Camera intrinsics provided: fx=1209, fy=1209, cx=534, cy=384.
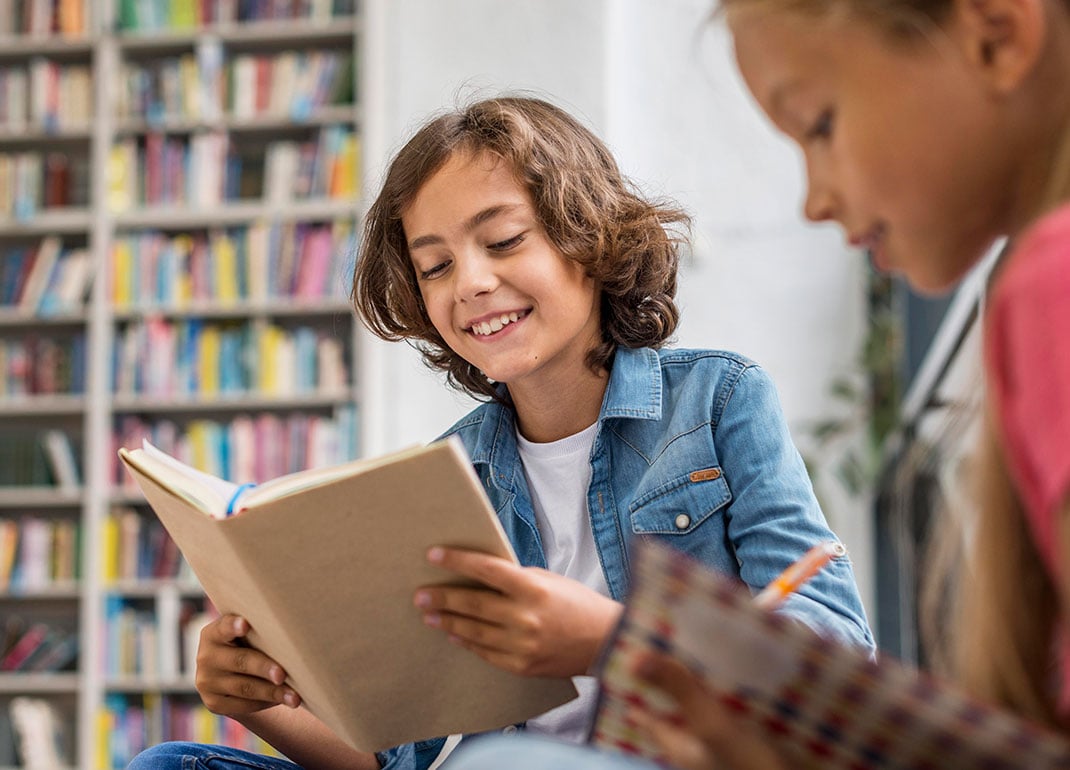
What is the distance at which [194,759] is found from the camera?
1162mm

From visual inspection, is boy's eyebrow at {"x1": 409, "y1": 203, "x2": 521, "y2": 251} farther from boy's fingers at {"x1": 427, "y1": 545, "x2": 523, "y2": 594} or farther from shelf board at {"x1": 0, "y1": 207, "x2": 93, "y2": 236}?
shelf board at {"x1": 0, "y1": 207, "x2": 93, "y2": 236}

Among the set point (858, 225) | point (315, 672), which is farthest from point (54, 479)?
point (858, 225)

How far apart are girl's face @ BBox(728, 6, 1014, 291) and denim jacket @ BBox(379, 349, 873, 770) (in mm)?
464

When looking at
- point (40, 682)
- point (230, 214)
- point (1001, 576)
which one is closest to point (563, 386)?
point (1001, 576)

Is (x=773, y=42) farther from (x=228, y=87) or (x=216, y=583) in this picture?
(x=228, y=87)

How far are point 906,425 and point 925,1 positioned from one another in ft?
13.4

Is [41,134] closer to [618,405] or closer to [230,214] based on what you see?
[230,214]

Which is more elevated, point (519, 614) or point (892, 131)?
point (892, 131)

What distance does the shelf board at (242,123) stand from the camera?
4188 millimetres

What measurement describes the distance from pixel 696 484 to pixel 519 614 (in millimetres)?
389

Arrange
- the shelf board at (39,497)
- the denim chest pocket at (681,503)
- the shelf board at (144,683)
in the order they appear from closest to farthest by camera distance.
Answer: the denim chest pocket at (681,503) < the shelf board at (144,683) < the shelf board at (39,497)

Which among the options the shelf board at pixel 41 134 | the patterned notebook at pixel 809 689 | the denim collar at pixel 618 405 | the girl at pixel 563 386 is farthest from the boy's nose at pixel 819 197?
the shelf board at pixel 41 134

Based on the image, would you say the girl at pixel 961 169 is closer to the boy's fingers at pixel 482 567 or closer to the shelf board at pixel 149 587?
the boy's fingers at pixel 482 567

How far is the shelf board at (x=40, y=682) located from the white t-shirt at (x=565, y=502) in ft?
10.4
